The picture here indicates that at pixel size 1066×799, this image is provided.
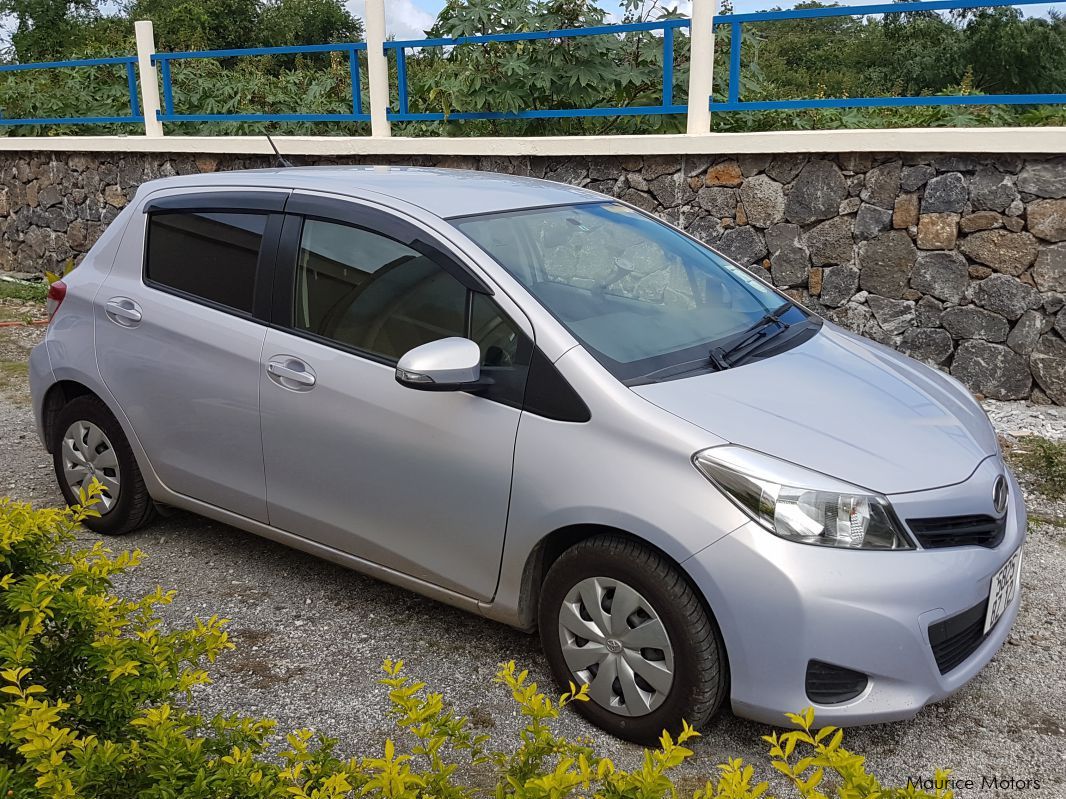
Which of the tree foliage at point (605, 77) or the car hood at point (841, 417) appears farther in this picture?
the tree foliage at point (605, 77)

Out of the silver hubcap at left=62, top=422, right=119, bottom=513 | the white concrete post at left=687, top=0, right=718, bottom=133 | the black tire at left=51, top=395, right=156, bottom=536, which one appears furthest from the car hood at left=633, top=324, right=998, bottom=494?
the white concrete post at left=687, top=0, right=718, bottom=133

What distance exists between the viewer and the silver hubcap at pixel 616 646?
285cm

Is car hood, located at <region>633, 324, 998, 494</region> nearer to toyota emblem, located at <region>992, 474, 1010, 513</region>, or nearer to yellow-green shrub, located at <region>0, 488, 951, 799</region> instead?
toyota emblem, located at <region>992, 474, 1010, 513</region>

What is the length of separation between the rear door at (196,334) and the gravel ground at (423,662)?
0.42 metres

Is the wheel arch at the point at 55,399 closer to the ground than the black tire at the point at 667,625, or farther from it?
farther from it

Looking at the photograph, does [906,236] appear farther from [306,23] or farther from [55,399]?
[306,23]

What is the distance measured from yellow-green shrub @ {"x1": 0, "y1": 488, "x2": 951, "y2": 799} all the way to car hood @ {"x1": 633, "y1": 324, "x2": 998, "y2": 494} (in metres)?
1.04

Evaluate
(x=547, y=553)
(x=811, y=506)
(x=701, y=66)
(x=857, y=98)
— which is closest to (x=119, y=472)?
(x=547, y=553)

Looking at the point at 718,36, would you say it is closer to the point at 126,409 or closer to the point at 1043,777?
the point at 126,409

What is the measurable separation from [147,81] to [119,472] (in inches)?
282

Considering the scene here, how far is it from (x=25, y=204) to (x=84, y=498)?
9996 mm

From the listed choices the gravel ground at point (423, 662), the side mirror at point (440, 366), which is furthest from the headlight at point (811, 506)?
the side mirror at point (440, 366)

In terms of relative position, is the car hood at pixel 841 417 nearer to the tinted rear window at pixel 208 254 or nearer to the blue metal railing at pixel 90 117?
the tinted rear window at pixel 208 254

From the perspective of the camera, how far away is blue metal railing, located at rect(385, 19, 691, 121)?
720 centimetres
